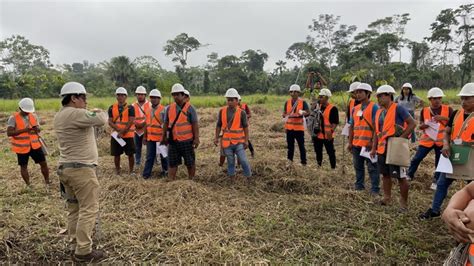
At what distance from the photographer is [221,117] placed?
552cm

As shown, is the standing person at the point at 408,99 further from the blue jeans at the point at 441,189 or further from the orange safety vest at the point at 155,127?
the orange safety vest at the point at 155,127

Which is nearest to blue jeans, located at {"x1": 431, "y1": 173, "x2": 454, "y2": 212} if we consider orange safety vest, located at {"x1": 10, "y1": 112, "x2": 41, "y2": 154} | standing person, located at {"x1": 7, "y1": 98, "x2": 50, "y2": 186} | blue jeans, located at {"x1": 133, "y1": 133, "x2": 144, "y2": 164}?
blue jeans, located at {"x1": 133, "y1": 133, "x2": 144, "y2": 164}

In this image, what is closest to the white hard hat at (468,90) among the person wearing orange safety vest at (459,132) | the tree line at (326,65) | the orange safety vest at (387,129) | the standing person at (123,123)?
the person wearing orange safety vest at (459,132)

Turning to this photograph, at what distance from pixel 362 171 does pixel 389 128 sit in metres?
0.96

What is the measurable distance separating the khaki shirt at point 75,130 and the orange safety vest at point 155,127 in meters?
2.53

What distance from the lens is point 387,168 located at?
169 inches

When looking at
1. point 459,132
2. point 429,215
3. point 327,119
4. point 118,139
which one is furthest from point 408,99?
point 118,139

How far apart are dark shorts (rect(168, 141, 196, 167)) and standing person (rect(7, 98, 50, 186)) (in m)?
2.01

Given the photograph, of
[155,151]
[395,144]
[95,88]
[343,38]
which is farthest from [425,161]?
[343,38]

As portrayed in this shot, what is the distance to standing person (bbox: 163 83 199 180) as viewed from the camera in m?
5.30

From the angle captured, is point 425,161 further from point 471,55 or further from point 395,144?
point 471,55

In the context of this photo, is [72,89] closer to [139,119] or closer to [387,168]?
[139,119]

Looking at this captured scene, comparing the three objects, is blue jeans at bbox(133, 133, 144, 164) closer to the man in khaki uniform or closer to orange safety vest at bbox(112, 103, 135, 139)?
orange safety vest at bbox(112, 103, 135, 139)

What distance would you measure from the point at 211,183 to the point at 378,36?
32732 mm
